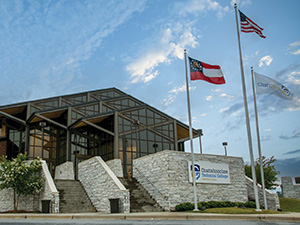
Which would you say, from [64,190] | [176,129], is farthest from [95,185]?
[176,129]

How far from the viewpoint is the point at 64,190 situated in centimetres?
2362

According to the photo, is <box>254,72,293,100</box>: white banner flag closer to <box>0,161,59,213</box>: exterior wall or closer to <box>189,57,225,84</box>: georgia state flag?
<box>189,57,225,84</box>: georgia state flag

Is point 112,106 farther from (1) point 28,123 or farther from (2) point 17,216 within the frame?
(2) point 17,216

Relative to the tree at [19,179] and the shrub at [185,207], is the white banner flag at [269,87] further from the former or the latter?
the tree at [19,179]

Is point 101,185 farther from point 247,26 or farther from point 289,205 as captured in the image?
point 289,205

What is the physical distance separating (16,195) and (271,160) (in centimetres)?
3039

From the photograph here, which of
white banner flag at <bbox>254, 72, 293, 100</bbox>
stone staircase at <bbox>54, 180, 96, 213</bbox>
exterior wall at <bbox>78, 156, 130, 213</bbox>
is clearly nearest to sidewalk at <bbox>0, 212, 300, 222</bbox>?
exterior wall at <bbox>78, 156, 130, 213</bbox>

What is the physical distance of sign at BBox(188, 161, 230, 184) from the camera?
23141mm

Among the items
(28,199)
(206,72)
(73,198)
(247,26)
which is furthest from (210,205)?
(28,199)

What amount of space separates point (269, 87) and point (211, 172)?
7.91 m

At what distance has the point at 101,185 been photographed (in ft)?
73.8

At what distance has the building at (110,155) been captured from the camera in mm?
21859

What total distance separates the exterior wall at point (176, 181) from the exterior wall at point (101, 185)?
8.95ft

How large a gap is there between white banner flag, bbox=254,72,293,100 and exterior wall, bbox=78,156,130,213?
10107mm
